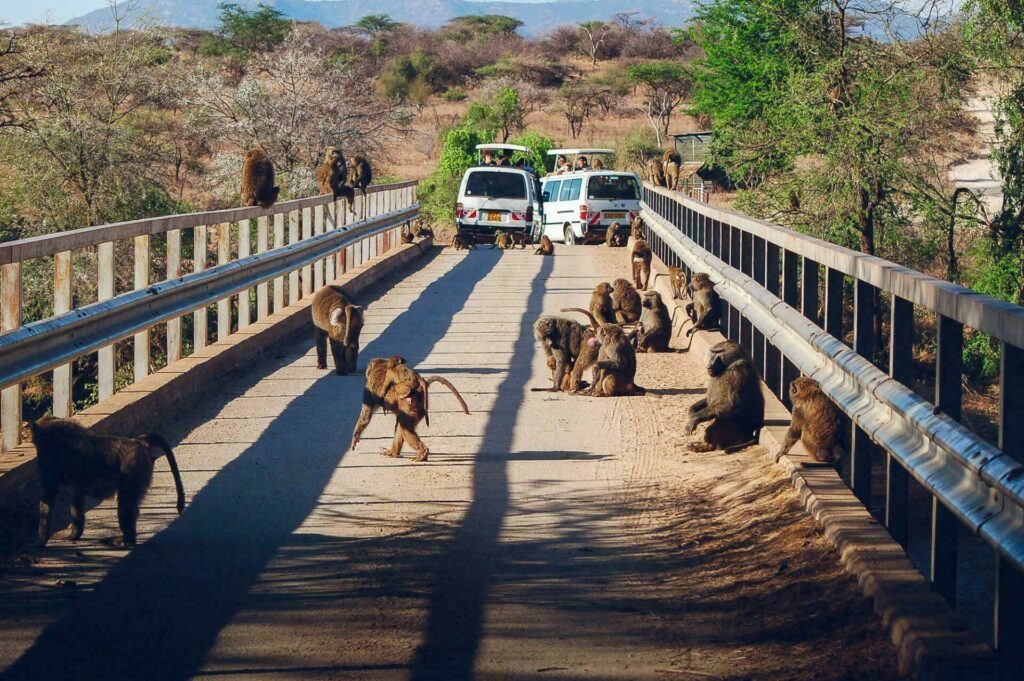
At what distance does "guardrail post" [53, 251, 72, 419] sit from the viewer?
7250 millimetres

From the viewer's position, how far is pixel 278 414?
29.0 feet

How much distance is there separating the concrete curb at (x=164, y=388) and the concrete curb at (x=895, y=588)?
11.3 feet

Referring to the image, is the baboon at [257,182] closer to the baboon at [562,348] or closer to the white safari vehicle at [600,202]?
the baboon at [562,348]

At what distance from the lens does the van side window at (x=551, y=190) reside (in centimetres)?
3011

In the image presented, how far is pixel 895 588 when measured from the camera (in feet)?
14.1

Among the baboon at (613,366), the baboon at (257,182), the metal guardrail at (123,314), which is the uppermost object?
the baboon at (257,182)

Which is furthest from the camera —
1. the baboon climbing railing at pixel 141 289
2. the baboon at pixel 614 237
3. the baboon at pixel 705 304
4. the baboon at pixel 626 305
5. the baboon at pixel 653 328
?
the baboon at pixel 614 237

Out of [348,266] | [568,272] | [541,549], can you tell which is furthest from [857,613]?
[568,272]

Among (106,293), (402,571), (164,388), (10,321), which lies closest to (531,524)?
(402,571)

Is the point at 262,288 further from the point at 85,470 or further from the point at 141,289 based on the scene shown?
the point at 85,470

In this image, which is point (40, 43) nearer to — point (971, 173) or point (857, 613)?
point (971, 173)

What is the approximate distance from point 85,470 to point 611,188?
2265 centimetres

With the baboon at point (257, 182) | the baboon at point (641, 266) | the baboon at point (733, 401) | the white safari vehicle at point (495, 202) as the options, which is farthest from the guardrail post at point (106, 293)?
the white safari vehicle at point (495, 202)

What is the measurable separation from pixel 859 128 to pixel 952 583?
17.1m
